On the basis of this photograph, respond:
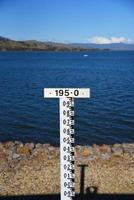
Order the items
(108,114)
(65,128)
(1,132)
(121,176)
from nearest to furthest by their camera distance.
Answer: (65,128)
(121,176)
(1,132)
(108,114)

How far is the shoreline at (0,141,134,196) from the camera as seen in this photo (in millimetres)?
11586

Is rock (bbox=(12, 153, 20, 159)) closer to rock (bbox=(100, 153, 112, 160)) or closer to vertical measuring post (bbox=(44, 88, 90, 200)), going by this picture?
rock (bbox=(100, 153, 112, 160))

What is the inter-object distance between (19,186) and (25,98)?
1096 inches

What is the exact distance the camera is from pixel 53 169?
12.5m

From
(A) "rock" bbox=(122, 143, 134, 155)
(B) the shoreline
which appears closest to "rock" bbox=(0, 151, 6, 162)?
(B) the shoreline

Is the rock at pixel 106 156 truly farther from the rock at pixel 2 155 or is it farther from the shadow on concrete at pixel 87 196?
the rock at pixel 2 155

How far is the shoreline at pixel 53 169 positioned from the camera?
11.6 meters

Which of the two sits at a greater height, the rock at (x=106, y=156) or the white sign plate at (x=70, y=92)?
the white sign plate at (x=70, y=92)

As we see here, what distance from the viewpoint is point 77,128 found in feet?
83.9

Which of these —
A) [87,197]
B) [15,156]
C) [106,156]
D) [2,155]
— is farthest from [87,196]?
[2,155]

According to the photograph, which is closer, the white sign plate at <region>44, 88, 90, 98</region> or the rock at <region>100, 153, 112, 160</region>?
the white sign plate at <region>44, 88, 90, 98</region>

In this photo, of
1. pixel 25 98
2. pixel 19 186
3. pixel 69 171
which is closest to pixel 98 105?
pixel 25 98

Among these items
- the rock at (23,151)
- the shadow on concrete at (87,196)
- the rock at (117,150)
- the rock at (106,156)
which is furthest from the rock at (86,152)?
the shadow on concrete at (87,196)

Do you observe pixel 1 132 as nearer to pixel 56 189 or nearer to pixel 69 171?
pixel 56 189
